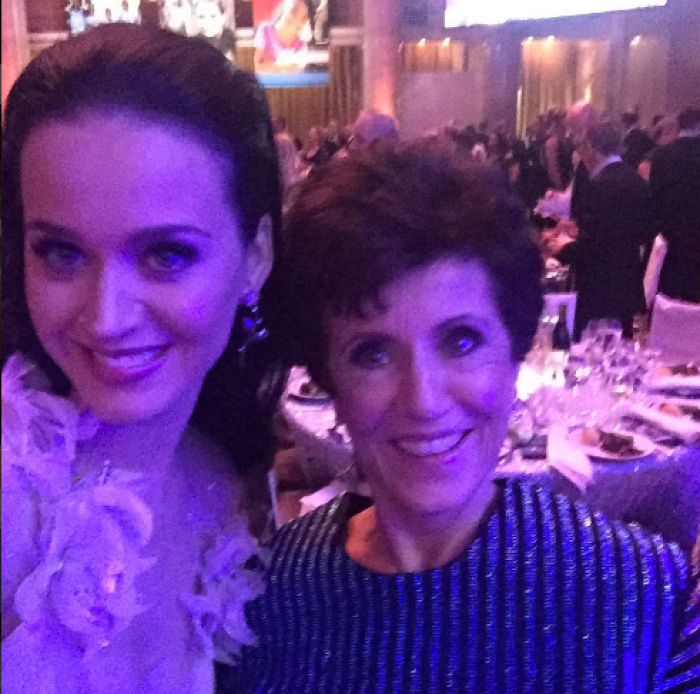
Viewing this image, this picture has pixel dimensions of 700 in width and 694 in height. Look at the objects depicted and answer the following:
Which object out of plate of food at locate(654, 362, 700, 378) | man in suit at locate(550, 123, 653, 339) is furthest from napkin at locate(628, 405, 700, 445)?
man in suit at locate(550, 123, 653, 339)

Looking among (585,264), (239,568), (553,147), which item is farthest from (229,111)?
(553,147)

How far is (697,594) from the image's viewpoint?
2.25 feet

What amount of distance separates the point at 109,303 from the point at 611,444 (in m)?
1.47

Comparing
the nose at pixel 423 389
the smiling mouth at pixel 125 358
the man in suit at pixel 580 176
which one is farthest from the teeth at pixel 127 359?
the man in suit at pixel 580 176

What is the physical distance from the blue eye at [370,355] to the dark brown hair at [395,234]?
0.03m

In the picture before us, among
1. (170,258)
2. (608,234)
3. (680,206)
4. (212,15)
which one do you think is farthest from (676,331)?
(170,258)

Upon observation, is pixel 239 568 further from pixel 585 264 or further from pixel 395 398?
pixel 585 264

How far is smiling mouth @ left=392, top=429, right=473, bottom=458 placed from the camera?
71cm

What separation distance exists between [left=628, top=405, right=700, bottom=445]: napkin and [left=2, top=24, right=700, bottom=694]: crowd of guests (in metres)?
1.22

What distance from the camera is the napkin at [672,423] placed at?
1853mm

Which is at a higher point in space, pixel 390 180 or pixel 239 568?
pixel 390 180

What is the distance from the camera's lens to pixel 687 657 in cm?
68

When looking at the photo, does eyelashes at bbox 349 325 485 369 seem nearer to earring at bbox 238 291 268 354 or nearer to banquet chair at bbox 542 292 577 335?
earring at bbox 238 291 268 354

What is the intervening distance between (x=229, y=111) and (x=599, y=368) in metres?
1.78
